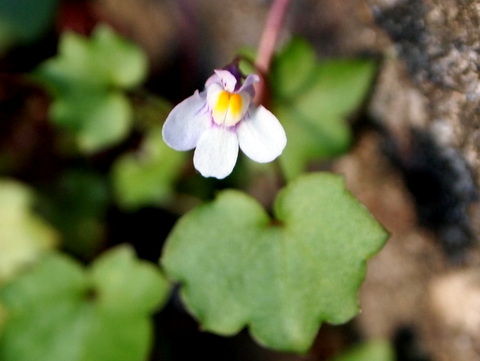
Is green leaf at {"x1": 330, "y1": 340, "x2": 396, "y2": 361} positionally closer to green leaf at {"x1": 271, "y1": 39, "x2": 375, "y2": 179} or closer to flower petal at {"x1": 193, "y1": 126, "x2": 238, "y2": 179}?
green leaf at {"x1": 271, "y1": 39, "x2": 375, "y2": 179}

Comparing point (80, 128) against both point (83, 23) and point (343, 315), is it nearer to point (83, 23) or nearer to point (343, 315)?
point (83, 23)

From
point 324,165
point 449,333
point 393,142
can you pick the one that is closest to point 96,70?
point 324,165

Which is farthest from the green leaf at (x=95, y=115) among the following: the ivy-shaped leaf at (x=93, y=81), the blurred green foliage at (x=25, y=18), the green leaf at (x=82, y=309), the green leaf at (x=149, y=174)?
the blurred green foliage at (x=25, y=18)

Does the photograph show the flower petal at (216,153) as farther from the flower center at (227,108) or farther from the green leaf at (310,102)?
the green leaf at (310,102)

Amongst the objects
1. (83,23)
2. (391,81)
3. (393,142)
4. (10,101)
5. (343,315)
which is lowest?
(10,101)

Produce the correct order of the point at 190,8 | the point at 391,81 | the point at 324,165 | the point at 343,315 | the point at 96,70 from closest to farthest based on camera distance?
the point at 343,315 → the point at 391,81 → the point at 96,70 → the point at 324,165 → the point at 190,8

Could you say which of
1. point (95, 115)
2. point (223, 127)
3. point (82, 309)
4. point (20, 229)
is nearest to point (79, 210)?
point (20, 229)

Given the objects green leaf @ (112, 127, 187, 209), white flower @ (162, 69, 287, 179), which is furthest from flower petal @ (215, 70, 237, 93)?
green leaf @ (112, 127, 187, 209)
